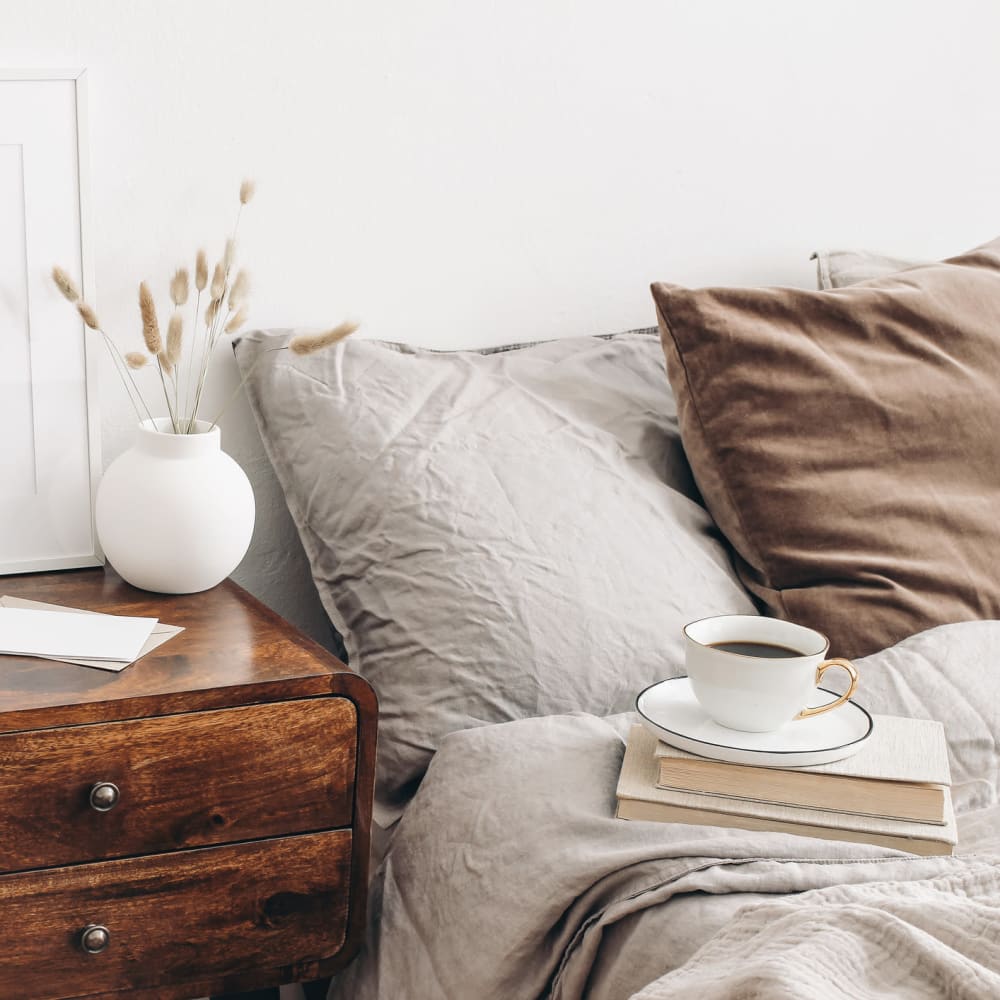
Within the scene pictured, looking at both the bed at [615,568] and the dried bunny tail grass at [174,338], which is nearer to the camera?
the bed at [615,568]

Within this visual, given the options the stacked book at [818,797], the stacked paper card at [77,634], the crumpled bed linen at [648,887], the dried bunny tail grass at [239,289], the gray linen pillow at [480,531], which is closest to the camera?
the crumpled bed linen at [648,887]

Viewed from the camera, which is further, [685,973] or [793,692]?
[793,692]

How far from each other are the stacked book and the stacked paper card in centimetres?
42

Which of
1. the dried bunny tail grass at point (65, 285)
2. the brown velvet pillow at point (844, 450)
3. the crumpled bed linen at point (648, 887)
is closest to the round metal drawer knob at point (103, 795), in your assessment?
the crumpled bed linen at point (648, 887)

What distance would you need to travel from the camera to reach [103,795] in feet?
3.09

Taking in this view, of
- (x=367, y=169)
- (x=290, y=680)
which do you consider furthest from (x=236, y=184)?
(x=290, y=680)

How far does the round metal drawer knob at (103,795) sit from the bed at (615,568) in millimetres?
255

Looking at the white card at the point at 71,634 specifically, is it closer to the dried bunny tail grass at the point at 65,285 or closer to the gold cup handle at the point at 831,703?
the dried bunny tail grass at the point at 65,285

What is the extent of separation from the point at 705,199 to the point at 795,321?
340mm

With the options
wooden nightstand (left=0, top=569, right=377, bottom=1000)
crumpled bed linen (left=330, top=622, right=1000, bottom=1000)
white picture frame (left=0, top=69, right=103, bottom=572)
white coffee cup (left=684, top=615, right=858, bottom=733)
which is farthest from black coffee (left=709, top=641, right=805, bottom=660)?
white picture frame (left=0, top=69, right=103, bottom=572)

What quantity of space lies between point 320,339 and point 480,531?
245 mm

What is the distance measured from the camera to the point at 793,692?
3.01 ft

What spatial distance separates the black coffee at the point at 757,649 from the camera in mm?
967

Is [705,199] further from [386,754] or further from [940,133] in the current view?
[386,754]
